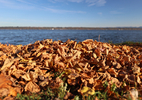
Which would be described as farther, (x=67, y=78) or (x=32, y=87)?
(x=67, y=78)

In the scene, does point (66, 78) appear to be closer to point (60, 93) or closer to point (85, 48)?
point (60, 93)

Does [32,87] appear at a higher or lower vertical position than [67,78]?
lower

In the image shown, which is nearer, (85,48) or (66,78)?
(66,78)

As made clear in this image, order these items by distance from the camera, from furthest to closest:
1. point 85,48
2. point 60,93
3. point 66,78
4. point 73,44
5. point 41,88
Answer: point 73,44 → point 85,48 → point 66,78 → point 41,88 → point 60,93

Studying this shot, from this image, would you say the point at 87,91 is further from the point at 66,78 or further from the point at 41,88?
the point at 41,88

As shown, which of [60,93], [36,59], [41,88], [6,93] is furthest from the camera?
[36,59]

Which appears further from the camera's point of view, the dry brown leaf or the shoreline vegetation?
the dry brown leaf

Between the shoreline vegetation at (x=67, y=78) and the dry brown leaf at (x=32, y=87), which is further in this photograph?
the dry brown leaf at (x=32, y=87)

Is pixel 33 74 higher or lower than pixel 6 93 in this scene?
higher

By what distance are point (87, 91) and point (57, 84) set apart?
0.62 meters

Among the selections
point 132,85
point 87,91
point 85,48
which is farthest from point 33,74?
point 132,85

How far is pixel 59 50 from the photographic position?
3453 mm

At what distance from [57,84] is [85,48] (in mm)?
1974

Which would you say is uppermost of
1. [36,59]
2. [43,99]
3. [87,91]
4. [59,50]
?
[59,50]
